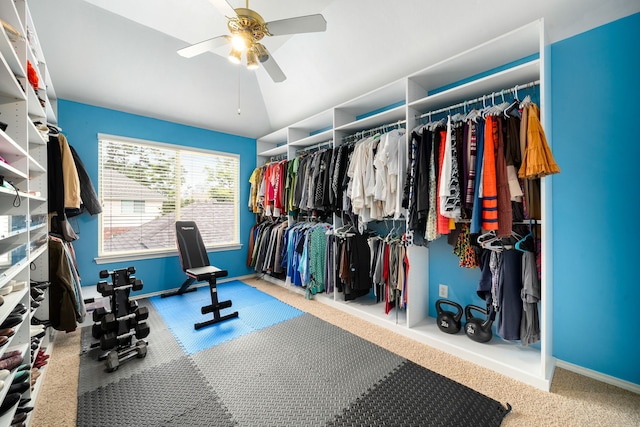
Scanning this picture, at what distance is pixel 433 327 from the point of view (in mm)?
2506

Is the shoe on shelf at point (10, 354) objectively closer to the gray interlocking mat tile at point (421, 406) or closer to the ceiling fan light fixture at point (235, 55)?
the gray interlocking mat tile at point (421, 406)

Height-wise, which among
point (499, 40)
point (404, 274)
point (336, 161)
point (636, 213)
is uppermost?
point (499, 40)

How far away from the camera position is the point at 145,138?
11.7 ft

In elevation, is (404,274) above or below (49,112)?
below

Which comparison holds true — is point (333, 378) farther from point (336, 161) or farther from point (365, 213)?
point (336, 161)

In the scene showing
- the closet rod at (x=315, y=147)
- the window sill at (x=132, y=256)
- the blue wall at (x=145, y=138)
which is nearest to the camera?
the blue wall at (x=145, y=138)

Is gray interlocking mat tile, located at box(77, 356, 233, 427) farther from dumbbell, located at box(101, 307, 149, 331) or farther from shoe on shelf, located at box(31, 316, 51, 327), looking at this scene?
shoe on shelf, located at box(31, 316, 51, 327)

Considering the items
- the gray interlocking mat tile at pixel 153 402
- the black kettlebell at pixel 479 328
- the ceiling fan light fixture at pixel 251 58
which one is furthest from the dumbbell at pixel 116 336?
the black kettlebell at pixel 479 328

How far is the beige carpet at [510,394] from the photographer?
4.87 ft

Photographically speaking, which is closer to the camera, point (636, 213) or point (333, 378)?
point (636, 213)

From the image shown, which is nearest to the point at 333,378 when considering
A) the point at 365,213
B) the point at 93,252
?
the point at 365,213

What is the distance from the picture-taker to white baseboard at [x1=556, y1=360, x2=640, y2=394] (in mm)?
1735

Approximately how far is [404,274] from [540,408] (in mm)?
1257

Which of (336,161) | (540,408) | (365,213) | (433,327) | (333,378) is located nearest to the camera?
(540,408)
